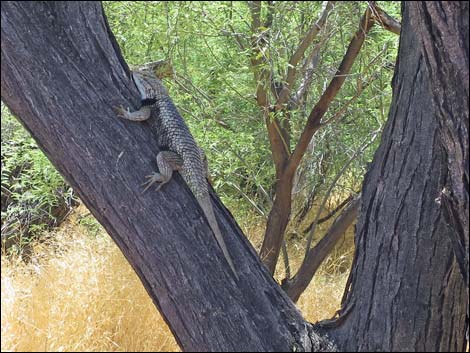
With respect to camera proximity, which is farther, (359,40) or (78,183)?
(359,40)

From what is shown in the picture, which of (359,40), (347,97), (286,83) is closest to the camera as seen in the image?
(359,40)

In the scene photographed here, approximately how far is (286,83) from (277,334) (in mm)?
2508

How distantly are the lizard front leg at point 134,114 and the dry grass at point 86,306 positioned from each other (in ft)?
11.0

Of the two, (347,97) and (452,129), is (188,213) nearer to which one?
(452,129)

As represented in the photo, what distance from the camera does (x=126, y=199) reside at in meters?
2.15

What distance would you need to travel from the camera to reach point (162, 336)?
561 cm

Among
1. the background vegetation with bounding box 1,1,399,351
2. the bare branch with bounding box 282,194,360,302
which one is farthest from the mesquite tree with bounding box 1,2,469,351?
the bare branch with bounding box 282,194,360,302

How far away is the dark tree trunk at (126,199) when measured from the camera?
2.12 metres

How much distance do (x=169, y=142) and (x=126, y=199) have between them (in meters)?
0.72

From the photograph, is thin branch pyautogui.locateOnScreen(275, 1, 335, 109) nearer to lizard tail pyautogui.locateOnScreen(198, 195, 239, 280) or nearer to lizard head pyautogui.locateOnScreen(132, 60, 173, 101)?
lizard head pyautogui.locateOnScreen(132, 60, 173, 101)

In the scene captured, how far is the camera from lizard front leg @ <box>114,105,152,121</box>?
88.6 inches

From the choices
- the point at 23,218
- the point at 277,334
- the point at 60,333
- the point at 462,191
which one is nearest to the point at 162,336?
the point at 60,333

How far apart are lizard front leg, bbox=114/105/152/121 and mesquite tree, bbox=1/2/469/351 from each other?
0.09 feet

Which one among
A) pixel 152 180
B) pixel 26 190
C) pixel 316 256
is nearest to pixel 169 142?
pixel 152 180
